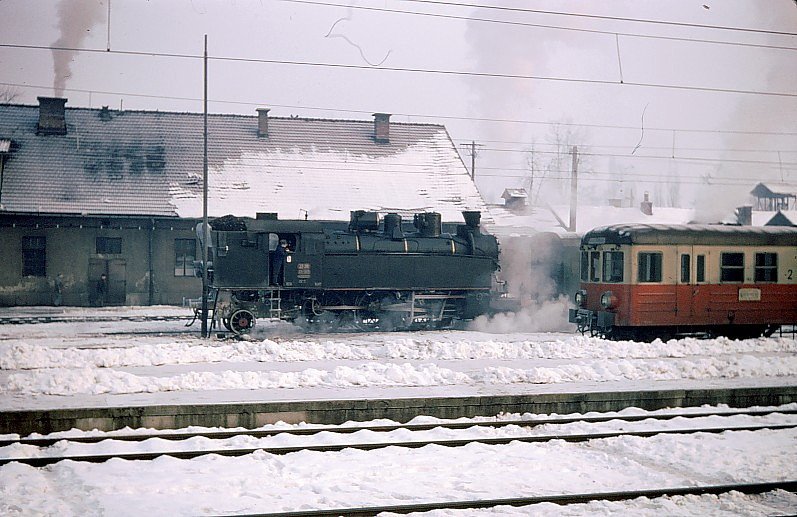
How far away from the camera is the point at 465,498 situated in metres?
7.85

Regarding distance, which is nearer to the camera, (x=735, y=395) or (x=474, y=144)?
(x=735, y=395)

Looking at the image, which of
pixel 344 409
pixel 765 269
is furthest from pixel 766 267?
pixel 344 409

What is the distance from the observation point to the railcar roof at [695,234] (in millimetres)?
18203

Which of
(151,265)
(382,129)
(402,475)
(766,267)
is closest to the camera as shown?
(402,475)

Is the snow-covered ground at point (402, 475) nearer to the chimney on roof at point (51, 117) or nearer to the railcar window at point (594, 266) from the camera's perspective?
the railcar window at point (594, 266)

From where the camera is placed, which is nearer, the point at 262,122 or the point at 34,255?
the point at 34,255

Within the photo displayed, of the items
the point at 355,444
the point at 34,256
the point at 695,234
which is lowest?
the point at 355,444

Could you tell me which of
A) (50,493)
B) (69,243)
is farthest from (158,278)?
(50,493)

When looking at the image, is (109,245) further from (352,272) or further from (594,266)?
(594,266)

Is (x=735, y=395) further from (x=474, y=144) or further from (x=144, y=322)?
(x=474, y=144)

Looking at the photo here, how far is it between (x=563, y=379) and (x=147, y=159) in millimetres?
22385

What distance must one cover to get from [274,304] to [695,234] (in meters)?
10.8

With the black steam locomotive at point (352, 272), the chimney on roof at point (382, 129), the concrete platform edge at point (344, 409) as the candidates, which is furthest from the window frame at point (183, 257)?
the concrete platform edge at point (344, 409)

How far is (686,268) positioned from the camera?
60.5 ft
